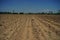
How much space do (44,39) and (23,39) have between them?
133 cm

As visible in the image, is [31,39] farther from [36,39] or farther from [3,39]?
[3,39]

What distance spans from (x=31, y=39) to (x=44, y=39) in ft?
2.72

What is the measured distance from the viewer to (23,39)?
361 inches

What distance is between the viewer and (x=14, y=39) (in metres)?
9.19

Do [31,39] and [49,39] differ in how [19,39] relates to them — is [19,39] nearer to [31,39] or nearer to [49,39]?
[31,39]

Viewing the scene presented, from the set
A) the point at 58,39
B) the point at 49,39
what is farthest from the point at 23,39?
the point at 58,39

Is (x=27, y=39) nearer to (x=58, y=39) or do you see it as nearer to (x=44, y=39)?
(x=44, y=39)

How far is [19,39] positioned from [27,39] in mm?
499

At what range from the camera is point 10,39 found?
9.16 m

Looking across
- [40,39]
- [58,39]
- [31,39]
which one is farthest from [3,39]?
[58,39]

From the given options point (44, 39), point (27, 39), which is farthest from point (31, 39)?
point (44, 39)

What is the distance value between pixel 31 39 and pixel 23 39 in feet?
1.63

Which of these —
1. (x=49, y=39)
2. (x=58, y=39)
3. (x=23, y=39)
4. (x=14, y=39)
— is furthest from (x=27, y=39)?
(x=58, y=39)

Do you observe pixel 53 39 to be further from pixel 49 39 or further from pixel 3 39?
pixel 3 39
